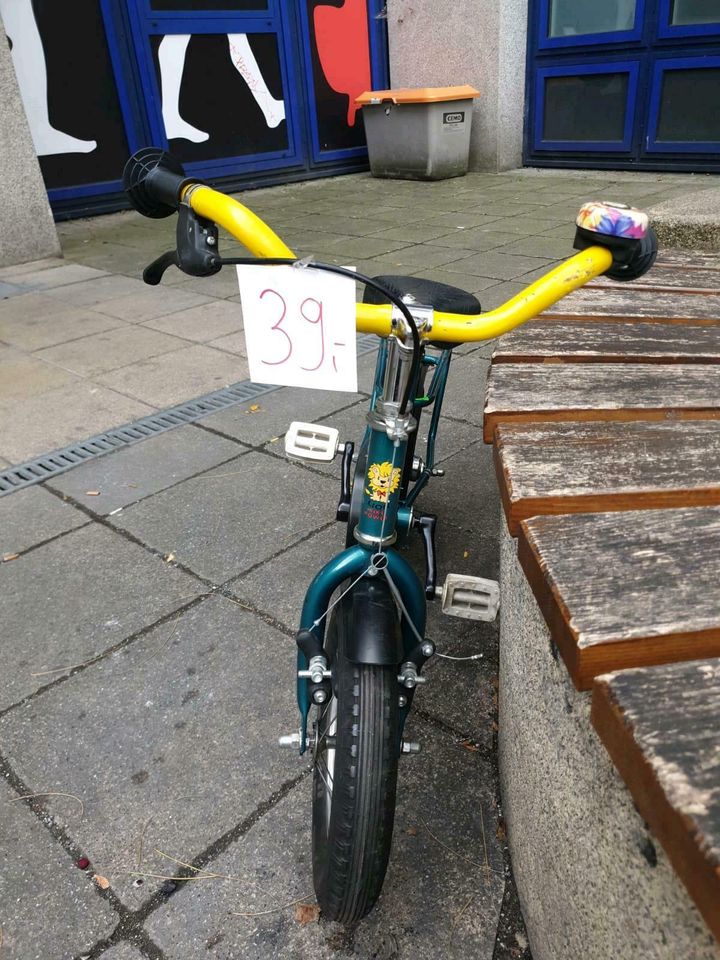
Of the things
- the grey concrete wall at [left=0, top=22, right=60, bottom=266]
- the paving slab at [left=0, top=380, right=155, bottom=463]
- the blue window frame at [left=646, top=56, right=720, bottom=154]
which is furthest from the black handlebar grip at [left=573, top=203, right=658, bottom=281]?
the blue window frame at [left=646, top=56, right=720, bottom=154]

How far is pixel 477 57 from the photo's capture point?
8.60 meters

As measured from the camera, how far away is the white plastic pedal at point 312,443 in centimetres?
187

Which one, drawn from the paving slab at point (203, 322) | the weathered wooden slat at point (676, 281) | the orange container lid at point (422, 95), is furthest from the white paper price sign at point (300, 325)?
the orange container lid at point (422, 95)

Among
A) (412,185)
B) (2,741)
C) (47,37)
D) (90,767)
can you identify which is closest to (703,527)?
(90,767)

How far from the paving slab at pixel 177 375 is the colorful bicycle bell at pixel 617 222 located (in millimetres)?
2856

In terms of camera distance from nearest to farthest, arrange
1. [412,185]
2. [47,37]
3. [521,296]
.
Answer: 1. [521,296]
2. [47,37]
3. [412,185]

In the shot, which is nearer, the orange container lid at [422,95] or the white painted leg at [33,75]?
the white painted leg at [33,75]

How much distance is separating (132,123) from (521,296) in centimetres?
770

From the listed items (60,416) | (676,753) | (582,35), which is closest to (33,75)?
(60,416)

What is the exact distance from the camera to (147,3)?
24.0 feet

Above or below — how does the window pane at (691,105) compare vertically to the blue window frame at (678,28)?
below

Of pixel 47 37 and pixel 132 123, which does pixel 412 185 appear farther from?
pixel 47 37

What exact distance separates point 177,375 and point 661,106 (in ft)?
21.9

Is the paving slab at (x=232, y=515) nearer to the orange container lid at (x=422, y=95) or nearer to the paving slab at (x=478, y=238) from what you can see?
the paving slab at (x=478, y=238)
